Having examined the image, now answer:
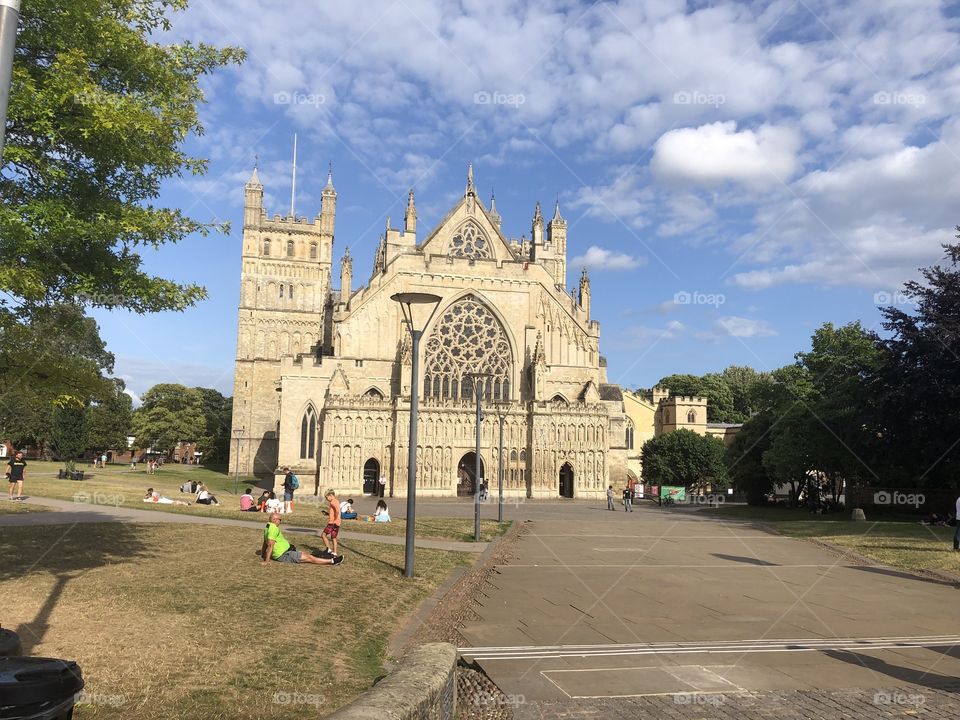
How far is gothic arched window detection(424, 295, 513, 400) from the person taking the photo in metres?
51.4

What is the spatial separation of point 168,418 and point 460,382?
39.4m

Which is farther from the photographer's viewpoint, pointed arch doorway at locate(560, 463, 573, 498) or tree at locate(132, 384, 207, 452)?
tree at locate(132, 384, 207, 452)

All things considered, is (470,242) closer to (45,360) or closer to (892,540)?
(892,540)

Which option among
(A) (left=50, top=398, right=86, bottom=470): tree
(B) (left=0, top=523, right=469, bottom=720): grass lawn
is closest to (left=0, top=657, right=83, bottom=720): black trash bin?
(B) (left=0, top=523, right=469, bottom=720): grass lawn

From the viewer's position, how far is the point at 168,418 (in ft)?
247

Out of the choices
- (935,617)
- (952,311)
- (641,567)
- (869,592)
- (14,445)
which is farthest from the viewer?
(14,445)

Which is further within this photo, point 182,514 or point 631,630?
point 182,514

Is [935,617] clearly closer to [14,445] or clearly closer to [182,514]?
[182,514]

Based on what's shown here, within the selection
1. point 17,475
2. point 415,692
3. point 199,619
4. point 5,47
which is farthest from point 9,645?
point 17,475

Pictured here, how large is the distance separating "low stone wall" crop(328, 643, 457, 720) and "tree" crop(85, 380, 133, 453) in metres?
66.9

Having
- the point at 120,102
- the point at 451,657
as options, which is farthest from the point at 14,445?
the point at 451,657

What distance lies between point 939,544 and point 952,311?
1250 centimetres

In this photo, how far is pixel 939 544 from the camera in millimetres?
22234

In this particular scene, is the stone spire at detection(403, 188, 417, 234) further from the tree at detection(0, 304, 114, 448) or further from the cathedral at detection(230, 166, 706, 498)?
the tree at detection(0, 304, 114, 448)
